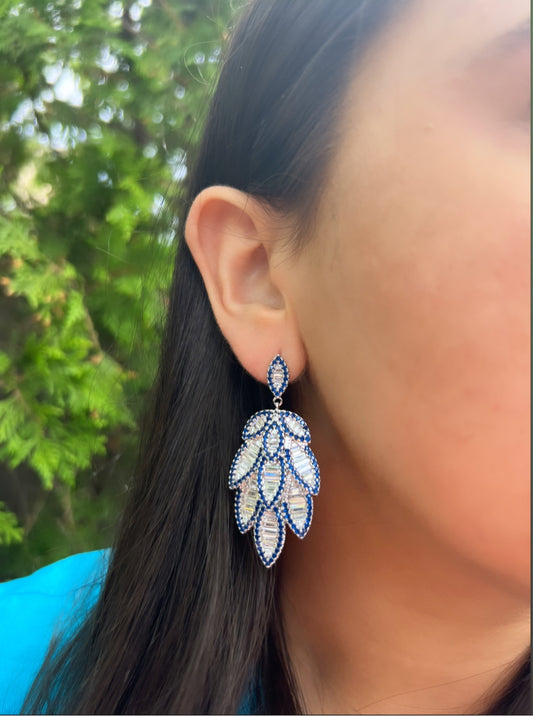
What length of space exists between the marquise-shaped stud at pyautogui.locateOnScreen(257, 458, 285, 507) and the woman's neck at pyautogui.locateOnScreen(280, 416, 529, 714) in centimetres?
12

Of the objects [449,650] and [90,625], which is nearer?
[449,650]

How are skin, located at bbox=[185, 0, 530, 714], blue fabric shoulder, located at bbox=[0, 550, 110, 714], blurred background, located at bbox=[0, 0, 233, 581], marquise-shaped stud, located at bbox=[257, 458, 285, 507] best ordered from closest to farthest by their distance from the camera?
skin, located at bbox=[185, 0, 530, 714] < marquise-shaped stud, located at bbox=[257, 458, 285, 507] < blue fabric shoulder, located at bbox=[0, 550, 110, 714] < blurred background, located at bbox=[0, 0, 233, 581]

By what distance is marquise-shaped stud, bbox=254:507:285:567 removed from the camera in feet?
3.11

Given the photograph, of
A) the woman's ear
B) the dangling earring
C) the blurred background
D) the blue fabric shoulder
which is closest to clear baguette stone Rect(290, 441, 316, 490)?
the dangling earring

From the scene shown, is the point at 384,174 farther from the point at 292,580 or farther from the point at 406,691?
the point at 406,691

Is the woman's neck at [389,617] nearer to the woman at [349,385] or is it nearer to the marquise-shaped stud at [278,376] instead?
the woman at [349,385]

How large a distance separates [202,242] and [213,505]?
1.36ft

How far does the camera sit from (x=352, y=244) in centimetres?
87

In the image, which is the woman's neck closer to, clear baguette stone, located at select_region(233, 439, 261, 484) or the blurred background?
clear baguette stone, located at select_region(233, 439, 261, 484)

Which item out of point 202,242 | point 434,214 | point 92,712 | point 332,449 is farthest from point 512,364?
point 92,712

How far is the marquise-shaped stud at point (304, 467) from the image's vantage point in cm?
93

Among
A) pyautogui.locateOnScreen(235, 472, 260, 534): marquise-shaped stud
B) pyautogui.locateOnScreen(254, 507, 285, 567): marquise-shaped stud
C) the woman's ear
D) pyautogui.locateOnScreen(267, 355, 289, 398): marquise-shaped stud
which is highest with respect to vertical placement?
the woman's ear

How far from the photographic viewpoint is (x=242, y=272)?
1.02m

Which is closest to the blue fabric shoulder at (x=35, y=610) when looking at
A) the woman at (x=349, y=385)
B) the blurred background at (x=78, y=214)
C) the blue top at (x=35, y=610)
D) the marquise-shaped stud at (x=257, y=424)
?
the blue top at (x=35, y=610)
